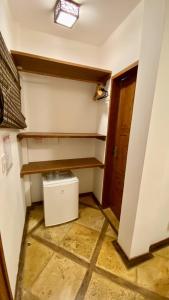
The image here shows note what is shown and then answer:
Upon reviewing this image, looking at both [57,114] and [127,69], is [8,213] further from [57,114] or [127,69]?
[127,69]

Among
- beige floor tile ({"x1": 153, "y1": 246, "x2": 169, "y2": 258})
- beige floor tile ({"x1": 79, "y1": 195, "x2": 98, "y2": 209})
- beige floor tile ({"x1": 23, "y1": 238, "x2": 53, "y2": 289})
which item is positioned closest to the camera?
beige floor tile ({"x1": 23, "y1": 238, "x2": 53, "y2": 289})

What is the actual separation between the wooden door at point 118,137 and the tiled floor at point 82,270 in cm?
54

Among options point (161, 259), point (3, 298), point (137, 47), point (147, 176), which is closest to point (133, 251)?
point (161, 259)

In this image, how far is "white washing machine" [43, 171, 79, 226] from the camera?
178 cm

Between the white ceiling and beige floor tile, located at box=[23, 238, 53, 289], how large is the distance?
2.57m

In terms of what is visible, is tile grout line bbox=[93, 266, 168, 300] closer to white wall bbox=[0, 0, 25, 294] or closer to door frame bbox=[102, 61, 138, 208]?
white wall bbox=[0, 0, 25, 294]

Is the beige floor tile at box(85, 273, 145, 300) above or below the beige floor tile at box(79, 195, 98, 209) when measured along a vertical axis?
below

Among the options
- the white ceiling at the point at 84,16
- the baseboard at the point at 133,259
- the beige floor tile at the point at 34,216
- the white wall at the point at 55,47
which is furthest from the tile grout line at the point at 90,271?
the white ceiling at the point at 84,16

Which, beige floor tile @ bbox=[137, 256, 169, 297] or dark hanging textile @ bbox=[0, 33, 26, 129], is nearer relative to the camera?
dark hanging textile @ bbox=[0, 33, 26, 129]

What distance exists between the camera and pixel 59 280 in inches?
49.6

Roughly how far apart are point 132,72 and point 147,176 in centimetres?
117

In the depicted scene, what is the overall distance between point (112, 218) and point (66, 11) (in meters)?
2.57

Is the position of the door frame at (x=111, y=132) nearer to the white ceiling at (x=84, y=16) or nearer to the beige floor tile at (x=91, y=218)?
the beige floor tile at (x=91, y=218)

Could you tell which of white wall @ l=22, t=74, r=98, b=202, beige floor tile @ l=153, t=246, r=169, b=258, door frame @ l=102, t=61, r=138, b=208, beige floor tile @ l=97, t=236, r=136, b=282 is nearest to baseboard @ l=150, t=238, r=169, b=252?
beige floor tile @ l=153, t=246, r=169, b=258
